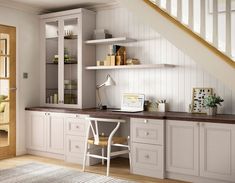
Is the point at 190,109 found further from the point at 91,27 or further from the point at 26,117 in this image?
the point at 26,117

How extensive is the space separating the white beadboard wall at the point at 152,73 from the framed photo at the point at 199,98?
0.07 metres

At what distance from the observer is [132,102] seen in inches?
193

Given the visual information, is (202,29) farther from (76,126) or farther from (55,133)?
(55,133)

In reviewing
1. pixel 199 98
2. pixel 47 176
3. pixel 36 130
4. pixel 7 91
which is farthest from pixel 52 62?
pixel 199 98

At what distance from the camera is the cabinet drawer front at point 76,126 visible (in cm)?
469

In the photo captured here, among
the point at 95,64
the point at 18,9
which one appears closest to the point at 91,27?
the point at 95,64

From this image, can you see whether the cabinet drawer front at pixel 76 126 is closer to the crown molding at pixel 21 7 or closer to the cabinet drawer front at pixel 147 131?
the cabinet drawer front at pixel 147 131

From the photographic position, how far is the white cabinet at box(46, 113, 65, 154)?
498 cm

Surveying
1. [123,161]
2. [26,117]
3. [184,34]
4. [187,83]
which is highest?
[184,34]

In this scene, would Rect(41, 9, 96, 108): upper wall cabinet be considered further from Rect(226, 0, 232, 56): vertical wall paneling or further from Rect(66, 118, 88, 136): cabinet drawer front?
Rect(226, 0, 232, 56): vertical wall paneling

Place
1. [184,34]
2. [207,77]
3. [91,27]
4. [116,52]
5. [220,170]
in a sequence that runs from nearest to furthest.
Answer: [184,34]
[220,170]
[207,77]
[116,52]
[91,27]

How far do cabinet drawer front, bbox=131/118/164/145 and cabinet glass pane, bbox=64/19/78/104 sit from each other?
1366mm

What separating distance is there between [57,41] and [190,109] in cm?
249

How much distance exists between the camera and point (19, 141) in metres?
5.38
